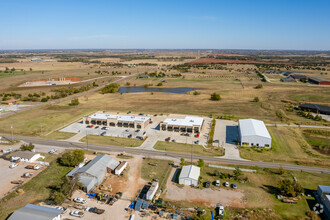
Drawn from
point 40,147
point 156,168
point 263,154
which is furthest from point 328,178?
point 40,147

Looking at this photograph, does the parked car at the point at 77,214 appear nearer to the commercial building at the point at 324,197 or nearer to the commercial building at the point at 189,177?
the commercial building at the point at 189,177

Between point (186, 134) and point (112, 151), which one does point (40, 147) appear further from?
point (186, 134)

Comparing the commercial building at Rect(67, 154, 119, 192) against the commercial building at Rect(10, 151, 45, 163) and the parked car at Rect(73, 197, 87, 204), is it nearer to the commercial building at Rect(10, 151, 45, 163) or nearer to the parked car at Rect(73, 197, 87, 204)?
the parked car at Rect(73, 197, 87, 204)

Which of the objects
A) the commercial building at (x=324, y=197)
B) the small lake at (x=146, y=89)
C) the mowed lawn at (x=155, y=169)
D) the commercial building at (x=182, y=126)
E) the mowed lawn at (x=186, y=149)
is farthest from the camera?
the small lake at (x=146, y=89)

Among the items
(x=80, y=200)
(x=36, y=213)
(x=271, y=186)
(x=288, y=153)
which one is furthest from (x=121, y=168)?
(x=288, y=153)

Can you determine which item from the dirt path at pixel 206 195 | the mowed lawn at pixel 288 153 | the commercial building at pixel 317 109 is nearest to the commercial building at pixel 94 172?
the dirt path at pixel 206 195

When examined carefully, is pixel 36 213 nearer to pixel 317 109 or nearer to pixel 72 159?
pixel 72 159
